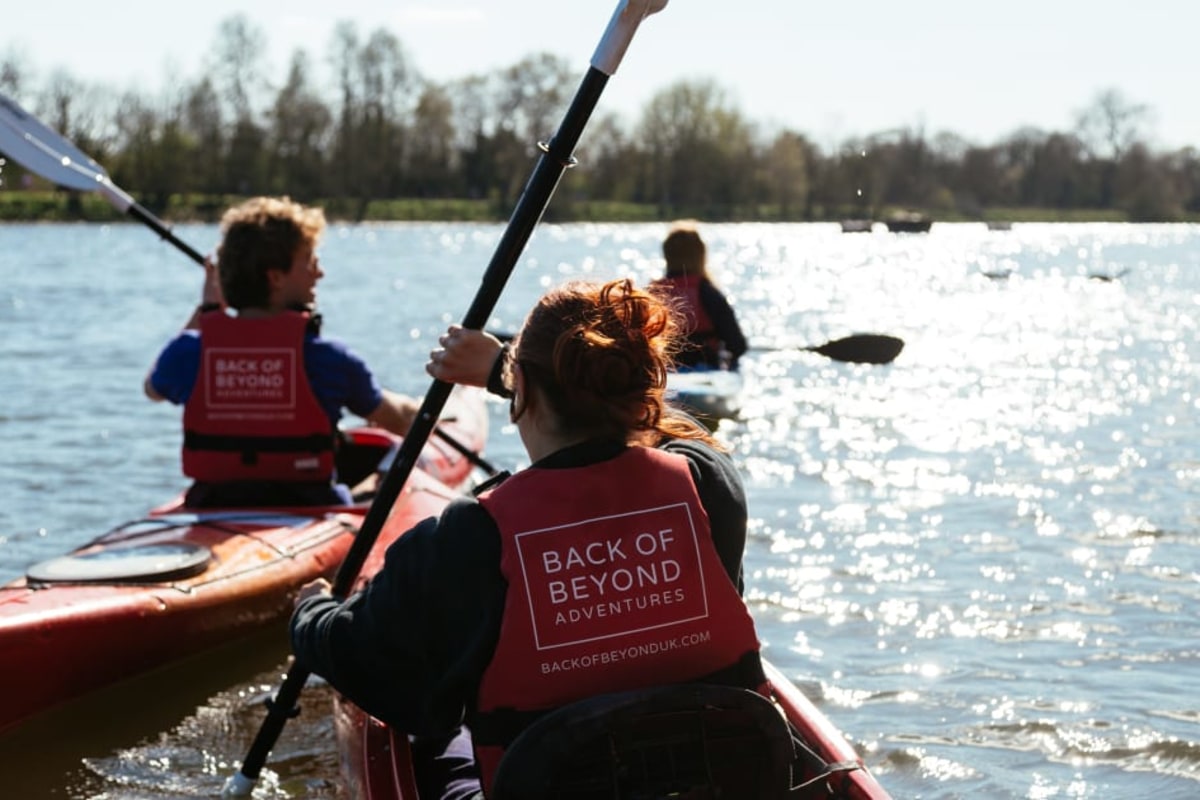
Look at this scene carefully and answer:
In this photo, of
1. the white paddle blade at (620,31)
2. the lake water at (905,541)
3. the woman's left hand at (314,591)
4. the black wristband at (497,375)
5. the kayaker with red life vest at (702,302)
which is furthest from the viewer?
the kayaker with red life vest at (702,302)

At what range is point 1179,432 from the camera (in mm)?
12398

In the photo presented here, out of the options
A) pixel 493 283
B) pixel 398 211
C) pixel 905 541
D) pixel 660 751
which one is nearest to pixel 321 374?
pixel 493 283

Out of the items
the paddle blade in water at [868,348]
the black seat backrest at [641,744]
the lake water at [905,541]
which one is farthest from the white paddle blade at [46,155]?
the black seat backrest at [641,744]

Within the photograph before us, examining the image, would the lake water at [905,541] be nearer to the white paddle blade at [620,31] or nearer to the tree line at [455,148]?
the white paddle blade at [620,31]

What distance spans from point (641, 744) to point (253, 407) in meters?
3.35

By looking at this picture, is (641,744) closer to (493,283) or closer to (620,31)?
(493,283)

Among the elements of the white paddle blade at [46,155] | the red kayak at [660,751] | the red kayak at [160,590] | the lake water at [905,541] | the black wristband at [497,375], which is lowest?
the lake water at [905,541]

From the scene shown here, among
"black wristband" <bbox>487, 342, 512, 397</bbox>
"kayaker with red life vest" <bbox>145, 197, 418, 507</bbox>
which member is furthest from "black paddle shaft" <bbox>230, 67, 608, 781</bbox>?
"kayaker with red life vest" <bbox>145, 197, 418, 507</bbox>

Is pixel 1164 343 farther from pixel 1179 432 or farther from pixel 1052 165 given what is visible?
pixel 1052 165

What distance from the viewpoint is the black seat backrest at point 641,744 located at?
2326 mm

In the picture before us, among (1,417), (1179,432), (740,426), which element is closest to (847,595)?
(740,426)

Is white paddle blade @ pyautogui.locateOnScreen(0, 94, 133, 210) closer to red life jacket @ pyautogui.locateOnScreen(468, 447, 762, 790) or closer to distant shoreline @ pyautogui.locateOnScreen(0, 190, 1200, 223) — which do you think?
red life jacket @ pyautogui.locateOnScreen(468, 447, 762, 790)

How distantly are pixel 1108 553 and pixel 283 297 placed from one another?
4.50 metres

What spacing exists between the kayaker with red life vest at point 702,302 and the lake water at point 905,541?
0.63 m
